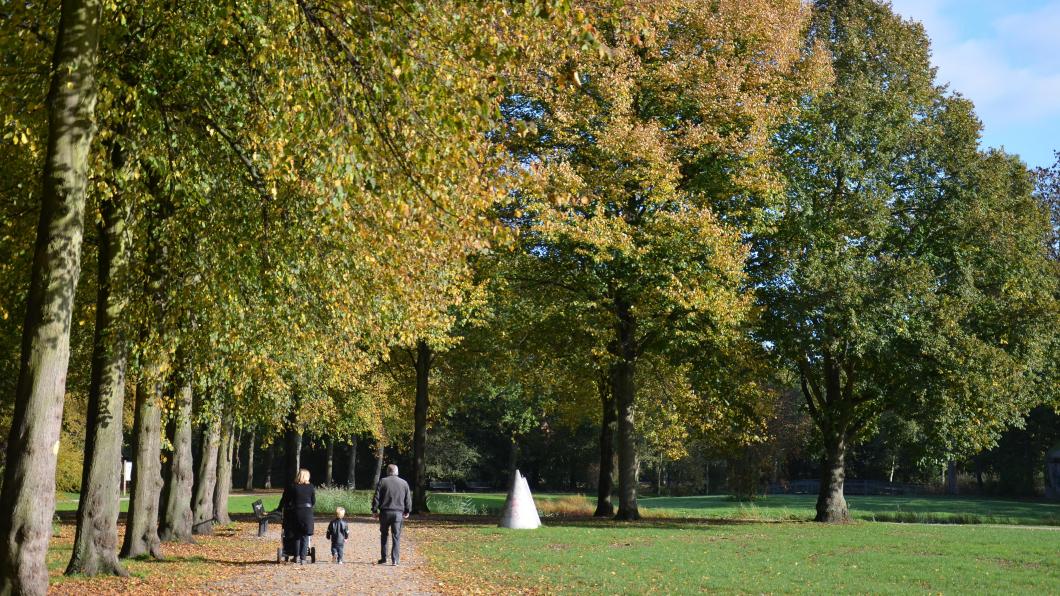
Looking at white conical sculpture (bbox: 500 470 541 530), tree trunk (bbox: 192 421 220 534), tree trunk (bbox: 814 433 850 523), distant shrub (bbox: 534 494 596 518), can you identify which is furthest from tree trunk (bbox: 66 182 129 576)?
tree trunk (bbox: 814 433 850 523)

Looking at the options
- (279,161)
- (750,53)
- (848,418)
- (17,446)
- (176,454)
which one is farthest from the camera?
(848,418)

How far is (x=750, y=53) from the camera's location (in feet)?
91.2

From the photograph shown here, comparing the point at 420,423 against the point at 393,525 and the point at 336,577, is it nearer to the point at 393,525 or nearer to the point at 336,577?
the point at 393,525

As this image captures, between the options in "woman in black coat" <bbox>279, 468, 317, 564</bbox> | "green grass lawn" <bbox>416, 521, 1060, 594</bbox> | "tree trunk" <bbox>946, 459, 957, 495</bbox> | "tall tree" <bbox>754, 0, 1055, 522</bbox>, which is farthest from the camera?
"tree trunk" <bbox>946, 459, 957, 495</bbox>

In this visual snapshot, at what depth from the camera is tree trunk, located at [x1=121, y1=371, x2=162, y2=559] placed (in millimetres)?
15578

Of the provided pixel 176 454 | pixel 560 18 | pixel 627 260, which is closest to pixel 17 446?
pixel 560 18

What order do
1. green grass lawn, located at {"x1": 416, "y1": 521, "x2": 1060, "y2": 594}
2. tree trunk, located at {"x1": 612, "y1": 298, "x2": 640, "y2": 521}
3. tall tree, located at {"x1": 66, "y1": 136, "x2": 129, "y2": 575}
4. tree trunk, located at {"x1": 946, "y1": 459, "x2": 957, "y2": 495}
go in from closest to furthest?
tall tree, located at {"x1": 66, "y1": 136, "x2": 129, "y2": 575}
green grass lawn, located at {"x1": 416, "y1": 521, "x2": 1060, "y2": 594}
tree trunk, located at {"x1": 612, "y1": 298, "x2": 640, "y2": 521}
tree trunk, located at {"x1": 946, "y1": 459, "x2": 957, "y2": 495}

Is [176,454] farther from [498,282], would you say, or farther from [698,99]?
[698,99]

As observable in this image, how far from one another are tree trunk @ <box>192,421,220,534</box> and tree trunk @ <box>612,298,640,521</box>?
11.1 m

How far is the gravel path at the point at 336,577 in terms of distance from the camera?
42.3 feet

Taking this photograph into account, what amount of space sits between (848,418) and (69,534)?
21820mm

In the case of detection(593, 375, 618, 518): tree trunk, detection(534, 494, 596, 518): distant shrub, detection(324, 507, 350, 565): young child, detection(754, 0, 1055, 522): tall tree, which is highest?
detection(754, 0, 1055, 522): tall tree

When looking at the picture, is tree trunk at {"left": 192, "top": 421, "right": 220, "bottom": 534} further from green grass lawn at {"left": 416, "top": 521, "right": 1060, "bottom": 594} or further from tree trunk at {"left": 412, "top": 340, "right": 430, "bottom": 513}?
tree trunk at {"left": 412, "top": 340, "right": 430, "bottom": 513}

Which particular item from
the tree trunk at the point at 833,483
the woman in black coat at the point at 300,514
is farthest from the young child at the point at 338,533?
the tree trunk at the point at 833,483
